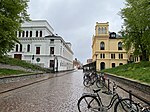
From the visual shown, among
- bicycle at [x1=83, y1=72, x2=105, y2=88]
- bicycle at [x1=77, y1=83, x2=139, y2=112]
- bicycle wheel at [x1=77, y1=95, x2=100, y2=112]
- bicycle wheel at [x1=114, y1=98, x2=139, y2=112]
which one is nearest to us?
bicycle wheel at [x1=114, y1=98, x2=139, y2=112]

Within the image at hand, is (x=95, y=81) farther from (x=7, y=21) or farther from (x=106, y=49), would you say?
(x=106, y=49)

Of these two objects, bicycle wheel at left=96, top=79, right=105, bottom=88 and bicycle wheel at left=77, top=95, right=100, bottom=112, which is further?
bicycle wheel at left=96, top=79, right=105, bottom=88

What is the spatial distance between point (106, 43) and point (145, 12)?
55241 millimetres

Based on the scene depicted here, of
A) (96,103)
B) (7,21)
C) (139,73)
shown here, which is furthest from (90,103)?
(139,73)

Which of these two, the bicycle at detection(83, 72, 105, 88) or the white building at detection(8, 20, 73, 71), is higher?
the white building at detection(8, 20, 73, 71)

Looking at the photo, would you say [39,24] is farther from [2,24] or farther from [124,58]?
[2,24]

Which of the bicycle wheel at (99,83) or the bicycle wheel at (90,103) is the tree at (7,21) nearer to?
the bicycle wheel at (99,83)

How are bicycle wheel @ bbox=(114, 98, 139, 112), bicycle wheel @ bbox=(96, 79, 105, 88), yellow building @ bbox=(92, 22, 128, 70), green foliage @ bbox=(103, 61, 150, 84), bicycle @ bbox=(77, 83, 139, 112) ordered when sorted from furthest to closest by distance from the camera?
yellow building @ bbox=(92, 22, 128, 70)
bicycle wheel @ bbox=(96, 79, 105, 88)
green foliage @ bbox=(103, 61, 150, 84)
bicycle @ bbox=(77, 83, 139, 112)
bicycle wheel @ bbox=(114, 98, 139, 112)

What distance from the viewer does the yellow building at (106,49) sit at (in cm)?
7325

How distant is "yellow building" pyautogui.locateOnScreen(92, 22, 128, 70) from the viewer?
7325 cm

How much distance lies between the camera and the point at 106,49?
240 ft

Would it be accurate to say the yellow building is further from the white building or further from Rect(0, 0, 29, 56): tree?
Rect(0, 0, 29, 56): tree

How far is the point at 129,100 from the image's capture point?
652 cm

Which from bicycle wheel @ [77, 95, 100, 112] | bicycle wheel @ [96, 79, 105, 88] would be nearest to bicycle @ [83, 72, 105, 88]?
bicycle wheel @ [96, 79, 105, 88]
